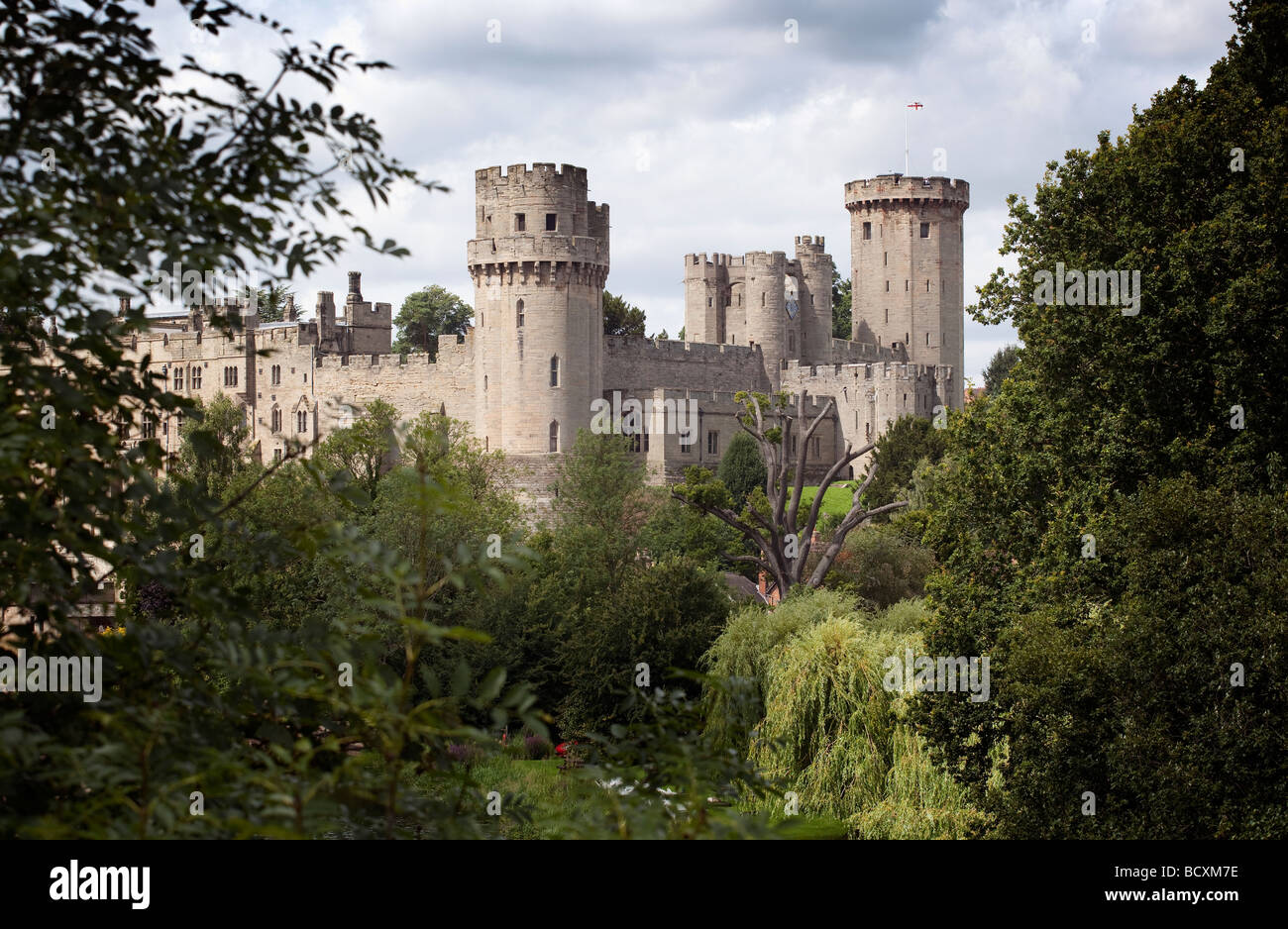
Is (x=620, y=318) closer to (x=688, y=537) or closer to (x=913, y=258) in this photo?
(x=913, y=258)

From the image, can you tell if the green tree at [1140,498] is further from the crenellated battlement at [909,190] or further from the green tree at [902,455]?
the crenellated battlement at [909,190]

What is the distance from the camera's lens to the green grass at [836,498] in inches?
2046

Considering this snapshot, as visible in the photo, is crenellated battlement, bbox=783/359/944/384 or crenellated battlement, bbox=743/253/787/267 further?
crenellated battlement, bbox=743/253/787/267

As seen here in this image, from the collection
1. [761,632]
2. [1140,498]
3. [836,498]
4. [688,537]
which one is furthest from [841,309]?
[1140,498]

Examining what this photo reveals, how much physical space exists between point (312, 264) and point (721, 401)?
176 feet

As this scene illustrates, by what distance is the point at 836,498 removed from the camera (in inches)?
2181

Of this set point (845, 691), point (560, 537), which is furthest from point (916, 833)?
point (560, 537)

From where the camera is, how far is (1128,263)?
668 inches

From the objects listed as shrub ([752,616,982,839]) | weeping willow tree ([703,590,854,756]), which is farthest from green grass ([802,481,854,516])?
shrub ([752,616,982,839])

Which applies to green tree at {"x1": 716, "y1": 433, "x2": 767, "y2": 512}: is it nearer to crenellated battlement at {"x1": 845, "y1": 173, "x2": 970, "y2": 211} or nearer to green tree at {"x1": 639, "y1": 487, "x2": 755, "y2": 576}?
green tree at {"x1": 639, "y1": 487, "x2": 755, "y2": 576}

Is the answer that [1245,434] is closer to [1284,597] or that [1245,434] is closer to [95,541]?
[1284,597]

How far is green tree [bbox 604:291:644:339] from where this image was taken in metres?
74.2

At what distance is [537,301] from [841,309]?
43274 mm

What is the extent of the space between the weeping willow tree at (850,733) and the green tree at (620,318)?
163ft
